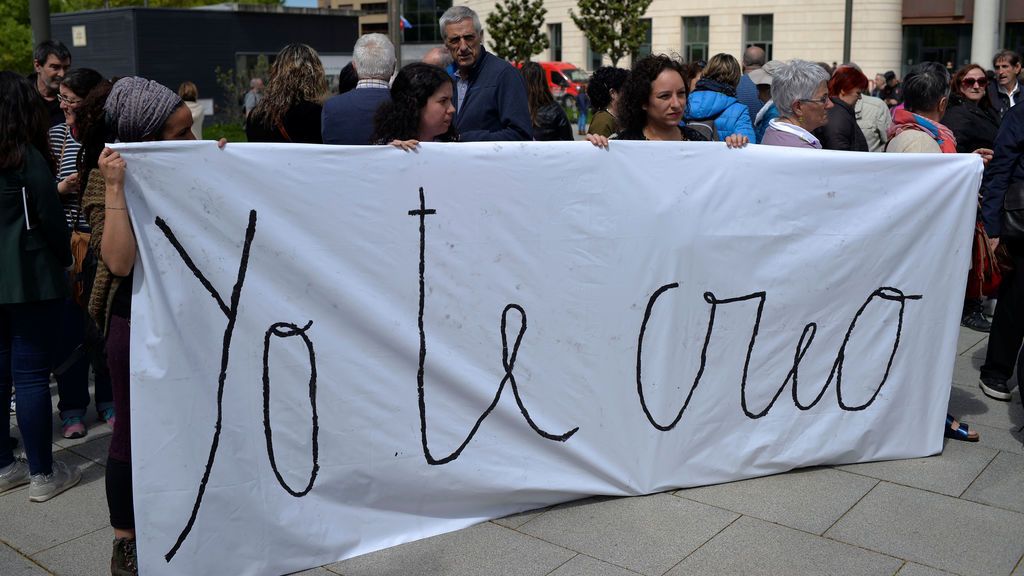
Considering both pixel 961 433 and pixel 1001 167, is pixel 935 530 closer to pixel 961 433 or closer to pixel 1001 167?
pixel 961 433

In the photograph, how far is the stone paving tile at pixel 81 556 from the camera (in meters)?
3.54

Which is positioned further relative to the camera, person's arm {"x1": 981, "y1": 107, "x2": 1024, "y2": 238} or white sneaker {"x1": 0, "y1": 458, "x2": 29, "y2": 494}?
person's arm {"x1": 981, "y1": 107, "x2": 1024, "y2": 238}

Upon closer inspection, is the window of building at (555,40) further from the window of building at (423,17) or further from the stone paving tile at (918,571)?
the stone paving tile at (918,571)

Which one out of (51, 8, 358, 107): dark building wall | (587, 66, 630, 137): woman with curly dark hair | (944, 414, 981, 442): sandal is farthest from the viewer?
(51, 8, 358, 107): dark building wall

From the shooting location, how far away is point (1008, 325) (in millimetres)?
5469

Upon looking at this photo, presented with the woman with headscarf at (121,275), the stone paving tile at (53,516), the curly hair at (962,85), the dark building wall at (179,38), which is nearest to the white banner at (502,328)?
the woman with headscarf at (121,275)

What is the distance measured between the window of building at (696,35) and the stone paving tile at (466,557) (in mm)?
45358

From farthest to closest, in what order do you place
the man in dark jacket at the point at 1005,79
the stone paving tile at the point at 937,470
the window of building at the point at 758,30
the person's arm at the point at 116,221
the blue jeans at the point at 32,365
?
1. the window of building at the point at 758,30
2. the man in dark jacket at the point at 1005,79
3. the stone paving tile at the point at 937,470
4. the blue jeans at the point at 32,365
5. the person's arm at the point at 116,221

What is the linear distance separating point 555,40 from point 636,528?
170 feet

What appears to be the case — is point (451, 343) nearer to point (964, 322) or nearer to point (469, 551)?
point (469, 551)

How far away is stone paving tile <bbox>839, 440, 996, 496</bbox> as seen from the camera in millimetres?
4215

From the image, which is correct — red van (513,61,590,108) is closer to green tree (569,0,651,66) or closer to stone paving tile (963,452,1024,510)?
green tree (569,0,651,66)

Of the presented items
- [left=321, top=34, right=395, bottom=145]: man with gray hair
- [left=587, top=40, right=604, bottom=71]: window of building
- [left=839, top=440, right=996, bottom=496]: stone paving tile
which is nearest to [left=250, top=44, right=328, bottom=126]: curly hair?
[left=321, top=34, right=395, bottom=145]: man with gray hair

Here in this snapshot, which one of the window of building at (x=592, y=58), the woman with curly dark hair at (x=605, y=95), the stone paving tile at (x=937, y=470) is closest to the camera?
the stone paving tile at (x=937, y=470)
